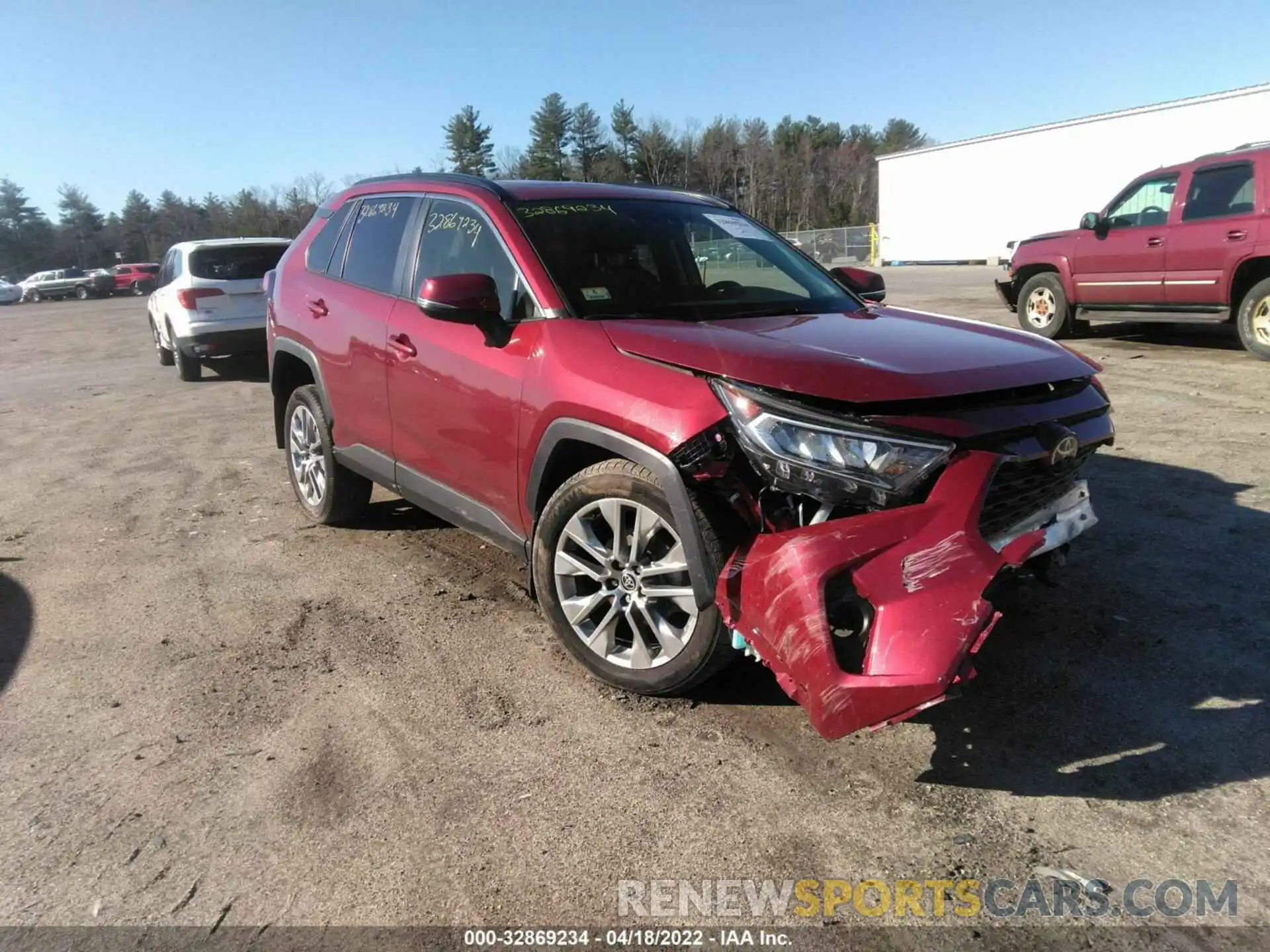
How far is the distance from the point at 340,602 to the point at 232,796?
157 centimetres

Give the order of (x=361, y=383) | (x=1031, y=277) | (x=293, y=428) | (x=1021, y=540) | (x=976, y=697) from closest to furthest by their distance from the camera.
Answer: (x=1021, y=540) → (x=976, y=697) → (x=361, y=383) → (x=293, y=428) → (x=1031, y=277)

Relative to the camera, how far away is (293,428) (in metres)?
5.60

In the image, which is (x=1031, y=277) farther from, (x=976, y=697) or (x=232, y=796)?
(x=232, y=796)

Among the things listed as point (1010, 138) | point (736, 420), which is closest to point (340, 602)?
point (736, 420)

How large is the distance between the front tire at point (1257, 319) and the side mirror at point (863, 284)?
679cm

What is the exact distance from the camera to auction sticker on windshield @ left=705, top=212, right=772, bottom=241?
4.46 m

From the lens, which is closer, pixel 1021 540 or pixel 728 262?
pixel 1021 540

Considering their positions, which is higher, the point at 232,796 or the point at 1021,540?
the point at 1021,540

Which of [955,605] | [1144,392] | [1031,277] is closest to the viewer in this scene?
[955,605]

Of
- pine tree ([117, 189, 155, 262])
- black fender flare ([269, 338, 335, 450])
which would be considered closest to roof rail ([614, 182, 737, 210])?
black fender flare ([269, 338, 335, 450])

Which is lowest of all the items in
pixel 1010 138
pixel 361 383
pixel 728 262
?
pixel 361 383

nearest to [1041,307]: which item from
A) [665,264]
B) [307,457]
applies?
[665,264]

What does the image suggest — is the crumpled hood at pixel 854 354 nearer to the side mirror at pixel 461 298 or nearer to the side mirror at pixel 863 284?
the side mirror at pixel 461 298

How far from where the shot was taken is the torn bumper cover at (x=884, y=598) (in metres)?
2.41
